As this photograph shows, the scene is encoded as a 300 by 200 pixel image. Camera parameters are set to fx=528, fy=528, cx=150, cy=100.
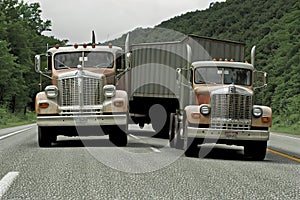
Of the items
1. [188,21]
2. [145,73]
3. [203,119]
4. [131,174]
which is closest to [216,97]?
[203,119]

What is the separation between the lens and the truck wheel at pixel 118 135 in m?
13.6

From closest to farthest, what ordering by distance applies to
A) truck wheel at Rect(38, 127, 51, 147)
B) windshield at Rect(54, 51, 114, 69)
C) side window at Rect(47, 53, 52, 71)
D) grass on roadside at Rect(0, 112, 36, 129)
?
truck wheel at Rect(38, 127, 51, 147) < windshield at Rect(54, 51, 114, 69) < side window at Rect(47, 53, 52, 71) < grass on roadside at Rect(0, 112, 36, 129)

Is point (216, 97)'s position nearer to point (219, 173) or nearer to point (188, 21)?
point (219, 173)

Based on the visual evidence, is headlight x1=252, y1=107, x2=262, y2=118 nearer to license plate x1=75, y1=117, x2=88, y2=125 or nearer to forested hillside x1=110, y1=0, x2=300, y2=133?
license plate x1=75, y1=117, x2=88, y2=125

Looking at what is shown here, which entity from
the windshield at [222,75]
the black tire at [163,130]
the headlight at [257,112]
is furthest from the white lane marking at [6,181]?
the black tire at [163,130]

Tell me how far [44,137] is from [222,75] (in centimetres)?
480

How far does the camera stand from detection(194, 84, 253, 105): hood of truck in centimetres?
1185

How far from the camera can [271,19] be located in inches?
3462

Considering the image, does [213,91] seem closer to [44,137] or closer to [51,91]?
[51,91]

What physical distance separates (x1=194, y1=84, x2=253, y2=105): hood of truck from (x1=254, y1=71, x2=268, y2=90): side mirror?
272 millimetres

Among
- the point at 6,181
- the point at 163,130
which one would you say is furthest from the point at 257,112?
the point at 163,130

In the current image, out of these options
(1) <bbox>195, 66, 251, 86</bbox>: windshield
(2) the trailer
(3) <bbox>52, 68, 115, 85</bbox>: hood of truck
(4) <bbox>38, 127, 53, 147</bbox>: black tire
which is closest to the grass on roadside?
(2) the trailer

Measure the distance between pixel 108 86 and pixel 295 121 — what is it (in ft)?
94.5

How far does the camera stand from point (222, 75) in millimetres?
13062
